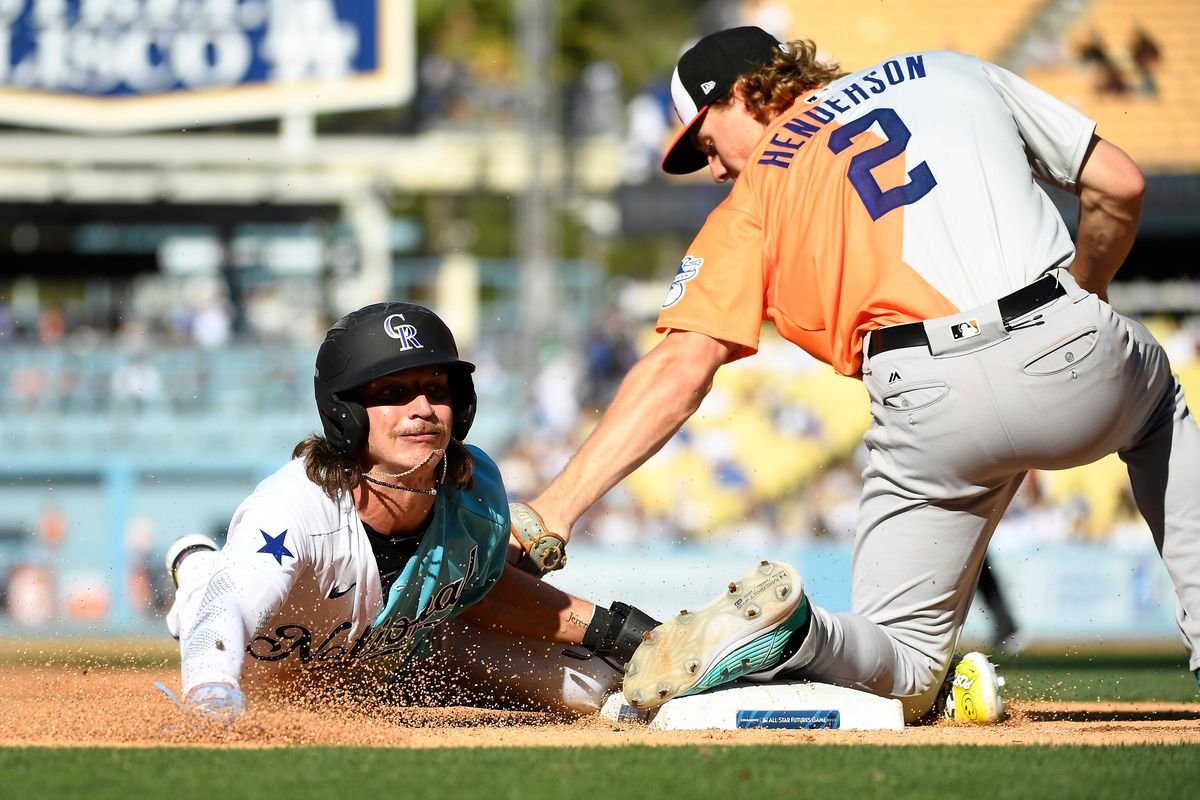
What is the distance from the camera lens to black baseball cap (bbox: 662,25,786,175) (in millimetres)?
5246

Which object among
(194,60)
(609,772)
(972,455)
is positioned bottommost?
(609,772)

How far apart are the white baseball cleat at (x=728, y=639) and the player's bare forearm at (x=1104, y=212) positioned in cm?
161

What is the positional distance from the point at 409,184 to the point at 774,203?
2172 cm

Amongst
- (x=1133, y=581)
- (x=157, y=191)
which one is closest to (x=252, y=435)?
(x=157, y=191)

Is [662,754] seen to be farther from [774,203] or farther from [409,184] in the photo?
[409,184]

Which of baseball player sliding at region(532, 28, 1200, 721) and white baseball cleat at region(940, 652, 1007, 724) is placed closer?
baseball player sliding at region(532, 28, 1200, 721)

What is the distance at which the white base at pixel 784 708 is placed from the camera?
470cm

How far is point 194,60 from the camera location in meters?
21.2

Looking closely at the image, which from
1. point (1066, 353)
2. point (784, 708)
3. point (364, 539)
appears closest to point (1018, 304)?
point (1066, 353)

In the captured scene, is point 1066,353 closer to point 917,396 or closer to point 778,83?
point 917,396

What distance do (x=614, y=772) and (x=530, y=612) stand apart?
7.15ft

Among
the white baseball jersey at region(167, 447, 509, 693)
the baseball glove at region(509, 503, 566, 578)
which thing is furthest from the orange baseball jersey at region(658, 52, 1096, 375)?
the white baseball jersey at region(167, 447, 509, 693)

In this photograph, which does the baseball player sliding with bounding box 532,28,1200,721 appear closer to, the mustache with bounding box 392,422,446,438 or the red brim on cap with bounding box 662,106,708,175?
the red brim on cap with bounding box 662,106,708,175

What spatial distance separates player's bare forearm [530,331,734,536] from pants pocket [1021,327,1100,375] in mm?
1143
